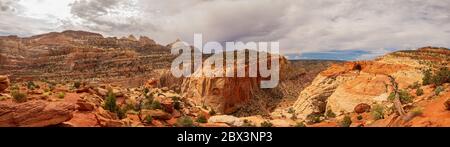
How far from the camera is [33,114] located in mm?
12477

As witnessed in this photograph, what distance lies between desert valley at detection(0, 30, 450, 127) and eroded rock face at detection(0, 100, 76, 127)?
0.03 metres

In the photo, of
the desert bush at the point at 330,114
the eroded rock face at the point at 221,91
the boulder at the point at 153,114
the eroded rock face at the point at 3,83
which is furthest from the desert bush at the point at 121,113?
the eroded rock face at the point at 221,91

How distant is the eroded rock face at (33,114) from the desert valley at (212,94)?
0.03 metres

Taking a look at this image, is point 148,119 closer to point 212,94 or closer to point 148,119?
point 148,119

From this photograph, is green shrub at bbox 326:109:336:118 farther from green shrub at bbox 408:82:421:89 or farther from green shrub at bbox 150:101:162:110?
green shrub at bbox 150:101:162:110

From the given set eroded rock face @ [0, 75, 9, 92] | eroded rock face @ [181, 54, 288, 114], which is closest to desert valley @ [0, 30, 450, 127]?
eroded rock face @ [0, 75, 9, 92]

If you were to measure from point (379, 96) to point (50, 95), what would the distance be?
62.1 ft

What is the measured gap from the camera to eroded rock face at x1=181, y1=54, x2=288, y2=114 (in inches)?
1817

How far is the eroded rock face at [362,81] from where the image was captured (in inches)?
969

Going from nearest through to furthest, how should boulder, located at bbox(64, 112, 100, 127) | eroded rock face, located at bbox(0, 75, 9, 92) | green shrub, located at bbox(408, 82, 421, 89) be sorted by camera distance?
boulder, located at bbox(64, 112, 100, 127), eroded rock face, located at bbox(0, 75, 9, 92), green shrub, located at bbox(408, 82, 421, 89)

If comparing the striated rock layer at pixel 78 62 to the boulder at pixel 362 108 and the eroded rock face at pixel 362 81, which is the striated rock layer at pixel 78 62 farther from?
the boulder at pixel 362 108
